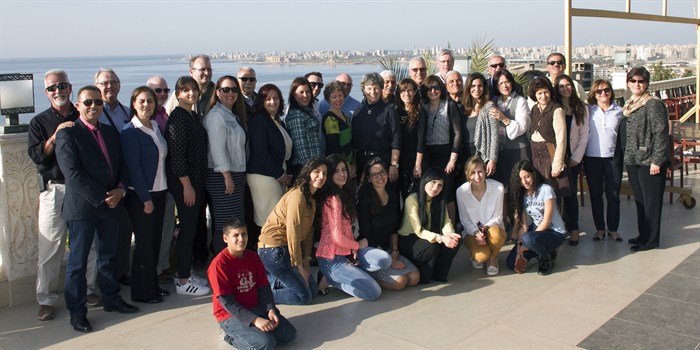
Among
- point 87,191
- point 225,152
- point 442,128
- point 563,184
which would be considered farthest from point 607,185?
point 87,191

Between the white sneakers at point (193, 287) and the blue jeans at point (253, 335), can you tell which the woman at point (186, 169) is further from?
the blue jeans at point (253, 335)

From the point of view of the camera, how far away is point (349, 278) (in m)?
4.43

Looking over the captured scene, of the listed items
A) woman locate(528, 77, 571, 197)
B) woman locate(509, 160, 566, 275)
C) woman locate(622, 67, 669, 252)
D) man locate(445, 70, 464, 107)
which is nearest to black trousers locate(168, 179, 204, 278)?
man locate(445, 70, 464, 107)

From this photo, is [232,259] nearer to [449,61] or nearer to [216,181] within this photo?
[216,181]

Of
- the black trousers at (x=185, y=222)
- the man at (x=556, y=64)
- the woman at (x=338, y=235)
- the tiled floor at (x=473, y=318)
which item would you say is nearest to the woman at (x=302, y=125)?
the woman at (x=338, y=235)

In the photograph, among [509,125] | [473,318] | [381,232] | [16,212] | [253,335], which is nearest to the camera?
[253,335]

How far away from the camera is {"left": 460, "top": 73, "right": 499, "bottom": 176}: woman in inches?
211

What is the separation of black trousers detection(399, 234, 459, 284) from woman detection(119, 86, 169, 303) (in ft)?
5.80

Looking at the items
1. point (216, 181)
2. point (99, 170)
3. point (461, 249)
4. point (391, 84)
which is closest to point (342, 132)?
point (391, 84)

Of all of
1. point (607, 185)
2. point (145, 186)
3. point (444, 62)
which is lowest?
point (607, 185)

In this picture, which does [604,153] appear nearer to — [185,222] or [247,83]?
[247,83]

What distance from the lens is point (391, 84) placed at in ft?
18.0

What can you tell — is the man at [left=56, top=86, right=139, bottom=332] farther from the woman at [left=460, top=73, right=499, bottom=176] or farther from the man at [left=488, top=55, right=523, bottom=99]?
the man at [left=488, top=55, right=523, bottom=99]

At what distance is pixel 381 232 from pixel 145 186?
66.8 inches
